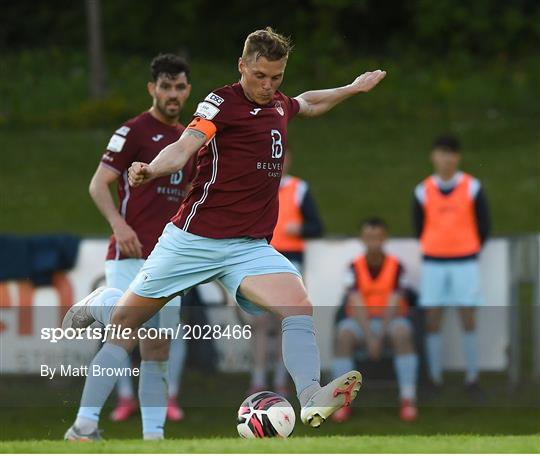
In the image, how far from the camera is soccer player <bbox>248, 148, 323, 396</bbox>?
11000 millimetres

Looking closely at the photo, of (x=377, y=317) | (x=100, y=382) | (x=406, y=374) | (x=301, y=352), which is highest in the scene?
(x=377, y=317)

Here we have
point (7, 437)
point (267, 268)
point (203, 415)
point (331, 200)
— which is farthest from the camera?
point (331, 200)

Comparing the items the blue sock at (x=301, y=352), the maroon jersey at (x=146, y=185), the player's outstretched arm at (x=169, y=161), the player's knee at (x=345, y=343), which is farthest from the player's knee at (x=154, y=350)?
the player's knee at (x=345, y=343)

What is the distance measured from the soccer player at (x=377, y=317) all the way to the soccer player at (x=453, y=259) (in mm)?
248

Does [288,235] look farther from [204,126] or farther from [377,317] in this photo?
[204,126]

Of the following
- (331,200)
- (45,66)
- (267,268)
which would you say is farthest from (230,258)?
(45,66)

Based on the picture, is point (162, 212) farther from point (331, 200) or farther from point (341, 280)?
point (331, 200)

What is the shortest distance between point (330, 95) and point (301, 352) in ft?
5.46

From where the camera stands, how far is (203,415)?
1071cm

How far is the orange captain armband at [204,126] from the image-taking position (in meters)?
6.91

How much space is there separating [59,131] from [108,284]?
1511cm

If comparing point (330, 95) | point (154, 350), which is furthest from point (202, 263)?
point (330, 95)

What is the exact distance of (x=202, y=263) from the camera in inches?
283

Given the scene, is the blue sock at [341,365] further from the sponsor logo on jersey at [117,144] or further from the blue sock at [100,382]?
the sponsor logo on jersey at [117,144]
